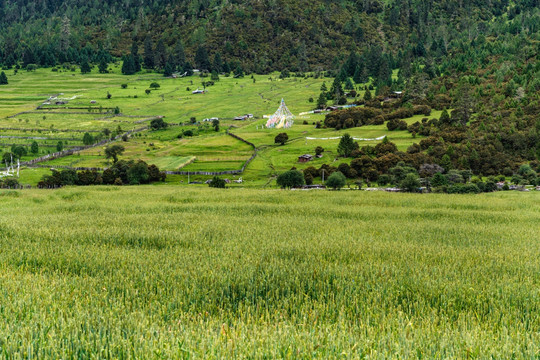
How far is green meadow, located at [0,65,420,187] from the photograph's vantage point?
328 feet

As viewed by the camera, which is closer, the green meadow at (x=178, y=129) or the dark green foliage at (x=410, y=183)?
the dark green foliage at (x=410, y=183)

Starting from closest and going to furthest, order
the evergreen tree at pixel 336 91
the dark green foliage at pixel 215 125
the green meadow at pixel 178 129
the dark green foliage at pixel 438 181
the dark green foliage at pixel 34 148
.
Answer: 1. the dark green foliage at pixel 438 181
2. the green meadow at pixel 178 129
3. the dark green foliage at pixel 34 148
4. the dark green foliage at pixel 215 125
5. the evergreen tree at pixel 336 91

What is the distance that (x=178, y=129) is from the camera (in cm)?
14075

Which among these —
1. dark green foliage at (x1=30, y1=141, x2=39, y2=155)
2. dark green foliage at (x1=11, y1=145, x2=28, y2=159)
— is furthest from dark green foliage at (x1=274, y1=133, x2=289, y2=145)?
dark green foliage at (x1=11, y1=145, x2=28, y2=159)

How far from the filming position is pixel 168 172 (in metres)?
91.4

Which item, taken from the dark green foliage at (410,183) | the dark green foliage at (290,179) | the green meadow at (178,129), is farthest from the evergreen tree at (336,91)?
the dark green foliage at (410,183)

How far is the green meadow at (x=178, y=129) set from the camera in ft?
328

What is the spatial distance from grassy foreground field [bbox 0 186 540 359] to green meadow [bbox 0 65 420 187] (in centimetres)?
6210

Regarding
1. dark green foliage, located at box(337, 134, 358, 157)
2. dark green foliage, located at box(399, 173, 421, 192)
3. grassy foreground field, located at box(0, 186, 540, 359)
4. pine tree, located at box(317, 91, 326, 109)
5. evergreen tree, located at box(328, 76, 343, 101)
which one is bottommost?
dark green foliage, located at box(399, 173, 421, 192)

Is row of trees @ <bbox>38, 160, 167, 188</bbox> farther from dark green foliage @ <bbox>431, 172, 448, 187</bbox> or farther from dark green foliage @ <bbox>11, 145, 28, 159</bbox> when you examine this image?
dark green foliage @ <bbox>431, 172, 448, 187</bbox>

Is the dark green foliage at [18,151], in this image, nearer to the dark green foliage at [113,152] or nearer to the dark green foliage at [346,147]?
the dark green foliage at [113,152]

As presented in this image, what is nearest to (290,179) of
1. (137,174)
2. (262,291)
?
(137,174)

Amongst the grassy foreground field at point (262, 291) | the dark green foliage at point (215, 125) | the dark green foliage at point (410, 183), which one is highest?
the dark green foliage at point (215, 125)

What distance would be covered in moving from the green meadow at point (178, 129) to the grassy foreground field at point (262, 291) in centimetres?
6210
